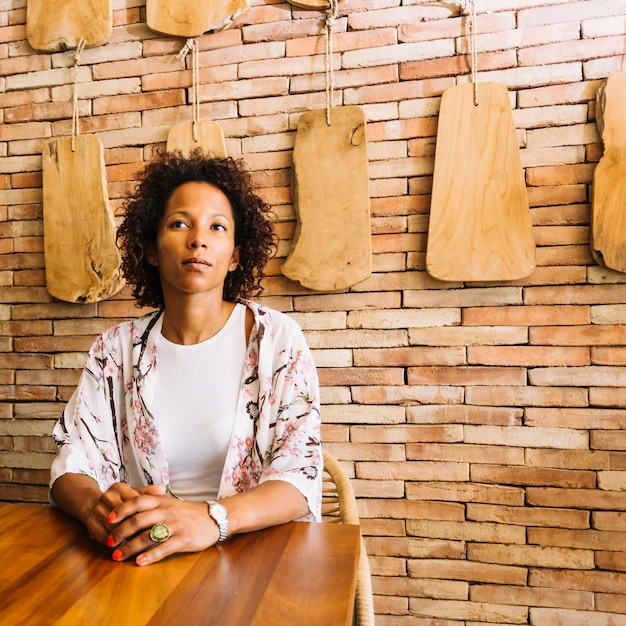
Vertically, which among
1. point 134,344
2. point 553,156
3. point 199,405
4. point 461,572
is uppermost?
point 553,156

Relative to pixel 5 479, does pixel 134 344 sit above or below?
above

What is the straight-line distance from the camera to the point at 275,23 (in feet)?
6.64

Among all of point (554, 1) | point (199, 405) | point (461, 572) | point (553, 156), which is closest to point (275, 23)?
point (554, 1)

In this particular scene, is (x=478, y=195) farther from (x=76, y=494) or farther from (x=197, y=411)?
(x=76, y=494)

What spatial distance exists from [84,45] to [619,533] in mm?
2602

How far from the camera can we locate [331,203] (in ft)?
6.35

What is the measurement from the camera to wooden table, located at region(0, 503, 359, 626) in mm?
788

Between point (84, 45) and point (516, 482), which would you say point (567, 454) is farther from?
point (84, 45)

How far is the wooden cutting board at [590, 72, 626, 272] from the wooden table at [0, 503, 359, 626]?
1.24 metres

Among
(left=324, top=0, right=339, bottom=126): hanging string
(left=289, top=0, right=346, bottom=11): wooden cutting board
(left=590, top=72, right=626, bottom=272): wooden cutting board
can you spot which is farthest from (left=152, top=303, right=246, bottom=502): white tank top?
(left=289, top=0, right=346, bottom=11): wooden cutting board

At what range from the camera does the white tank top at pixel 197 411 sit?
142 cm

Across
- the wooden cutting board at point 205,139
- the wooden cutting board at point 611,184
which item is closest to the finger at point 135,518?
the wooden cutting board at point 205,139

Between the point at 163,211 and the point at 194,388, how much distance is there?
532 mm

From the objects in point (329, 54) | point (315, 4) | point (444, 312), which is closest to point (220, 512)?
point (444, 312)
